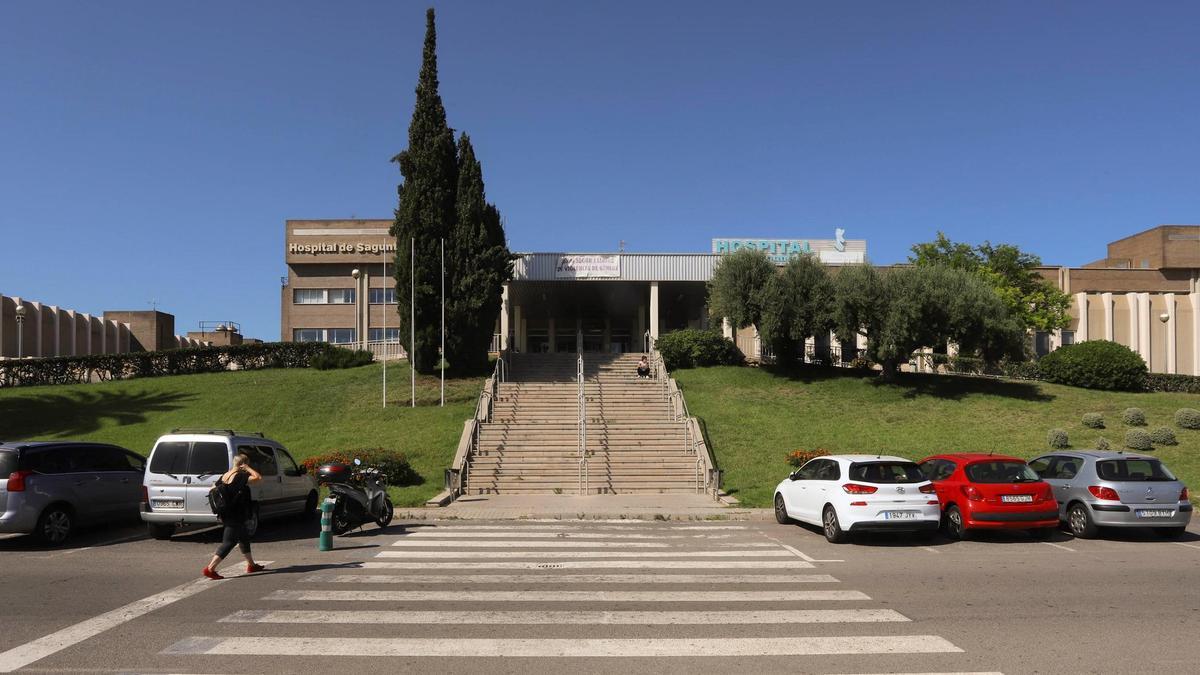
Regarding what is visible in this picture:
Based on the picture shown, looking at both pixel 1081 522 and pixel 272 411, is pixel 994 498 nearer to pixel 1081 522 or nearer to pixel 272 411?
pixel 1081 522

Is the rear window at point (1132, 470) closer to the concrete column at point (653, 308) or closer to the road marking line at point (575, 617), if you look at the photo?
the road marking line at point (575, 617)

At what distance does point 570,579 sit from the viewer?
914cm

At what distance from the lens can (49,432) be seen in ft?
79.6

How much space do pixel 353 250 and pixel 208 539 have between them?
1863 inches

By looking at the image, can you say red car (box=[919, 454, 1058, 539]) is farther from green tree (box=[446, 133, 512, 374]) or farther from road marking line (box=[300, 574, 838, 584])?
green tree (box=[446, 133, 512, 374])

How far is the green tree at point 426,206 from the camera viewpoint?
30.3 meters

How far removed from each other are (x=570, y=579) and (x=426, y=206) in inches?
960

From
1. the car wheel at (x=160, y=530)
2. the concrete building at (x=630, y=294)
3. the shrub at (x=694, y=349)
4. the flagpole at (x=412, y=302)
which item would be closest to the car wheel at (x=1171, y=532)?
the car wheel at (x=160, y=530)

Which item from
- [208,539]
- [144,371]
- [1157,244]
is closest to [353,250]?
[144,371]

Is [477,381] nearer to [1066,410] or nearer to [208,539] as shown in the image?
[208,539]

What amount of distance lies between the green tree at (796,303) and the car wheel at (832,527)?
60.6 feet

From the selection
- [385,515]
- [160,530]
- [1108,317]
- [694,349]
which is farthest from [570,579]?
[1108,317]

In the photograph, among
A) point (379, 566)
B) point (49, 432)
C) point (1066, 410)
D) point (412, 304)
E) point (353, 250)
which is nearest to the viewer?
point (379, 566)

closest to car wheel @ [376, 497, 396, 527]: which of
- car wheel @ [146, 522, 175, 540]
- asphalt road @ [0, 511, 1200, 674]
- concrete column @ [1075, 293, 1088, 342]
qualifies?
asphalt road @ [0, 511, 1200, 674]
